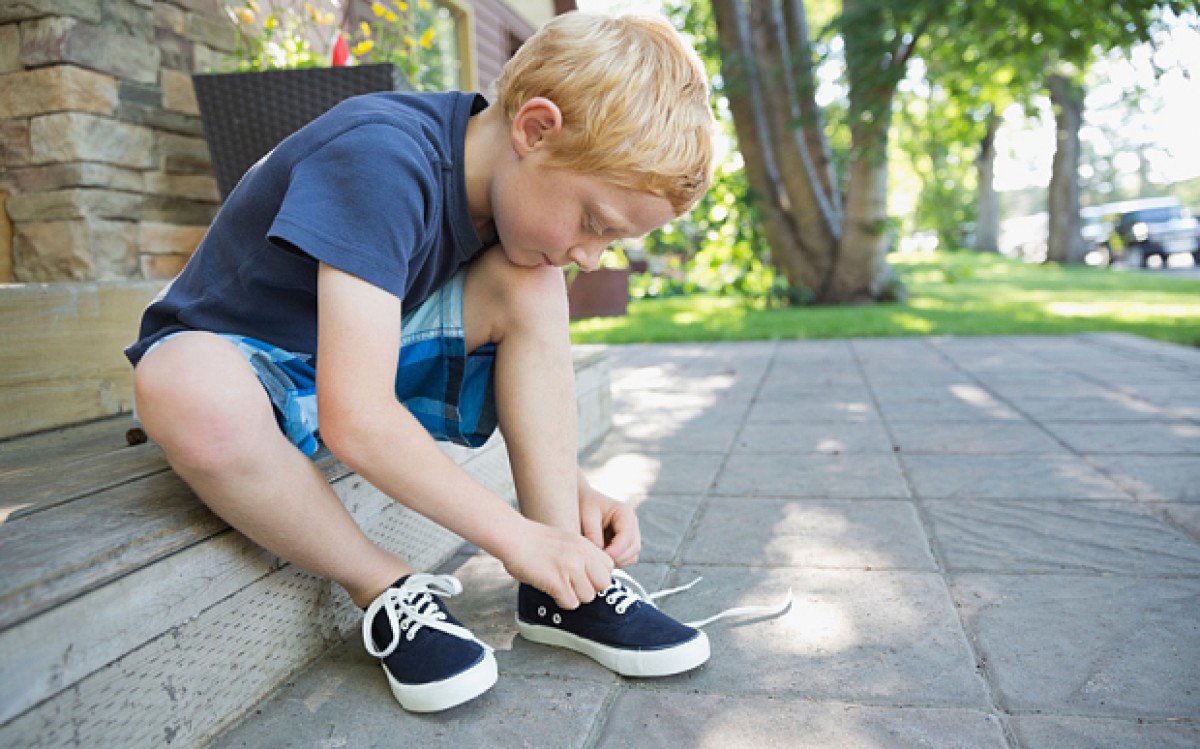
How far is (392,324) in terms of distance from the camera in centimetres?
104

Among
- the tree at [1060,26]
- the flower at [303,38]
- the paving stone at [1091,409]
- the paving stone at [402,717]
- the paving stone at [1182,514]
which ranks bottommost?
the paving stone at [1091,409]

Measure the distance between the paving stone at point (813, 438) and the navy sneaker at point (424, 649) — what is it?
1480 mm

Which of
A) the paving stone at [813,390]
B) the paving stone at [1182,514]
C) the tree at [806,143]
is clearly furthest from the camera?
the tree at [806,143]

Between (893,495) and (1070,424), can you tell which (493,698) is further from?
(1070,424)

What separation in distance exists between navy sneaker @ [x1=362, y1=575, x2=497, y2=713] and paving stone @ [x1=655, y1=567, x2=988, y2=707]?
0.26 m

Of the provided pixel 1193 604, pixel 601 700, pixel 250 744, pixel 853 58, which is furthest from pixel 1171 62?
pixel 250 744

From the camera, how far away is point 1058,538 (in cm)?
169

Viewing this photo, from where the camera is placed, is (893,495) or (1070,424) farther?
(1070,424)

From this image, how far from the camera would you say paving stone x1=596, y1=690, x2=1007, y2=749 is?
40.3 inches

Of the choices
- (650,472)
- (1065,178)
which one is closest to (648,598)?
(650,472)

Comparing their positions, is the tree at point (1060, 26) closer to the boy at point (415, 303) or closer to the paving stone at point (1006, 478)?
the paving stone at point (1006, 478)

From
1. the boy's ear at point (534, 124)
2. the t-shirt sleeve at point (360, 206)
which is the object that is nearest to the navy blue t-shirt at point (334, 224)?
the t-shirt sleeve at point (360, 206)

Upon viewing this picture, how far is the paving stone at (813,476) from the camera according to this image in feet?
6.81

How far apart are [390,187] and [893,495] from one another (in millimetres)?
1449
